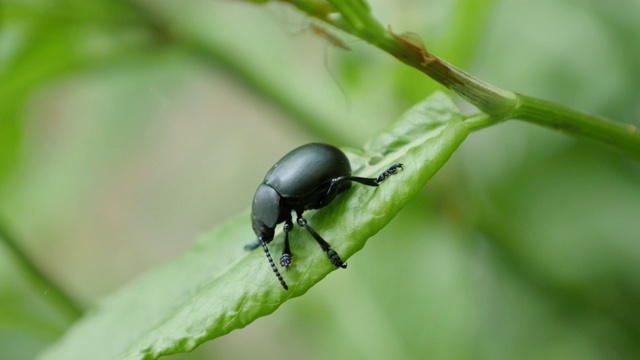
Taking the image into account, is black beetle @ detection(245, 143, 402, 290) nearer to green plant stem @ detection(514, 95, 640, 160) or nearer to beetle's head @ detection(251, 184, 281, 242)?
beetle's head @ detection(251, 184, 281, 242)

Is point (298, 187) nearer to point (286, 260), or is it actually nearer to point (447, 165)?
point (286, 260)

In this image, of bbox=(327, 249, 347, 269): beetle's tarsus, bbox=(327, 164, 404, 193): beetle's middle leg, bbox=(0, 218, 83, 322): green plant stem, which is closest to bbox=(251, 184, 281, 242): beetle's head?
bbox=(327, 164, 404, 193): beetle's middle leg

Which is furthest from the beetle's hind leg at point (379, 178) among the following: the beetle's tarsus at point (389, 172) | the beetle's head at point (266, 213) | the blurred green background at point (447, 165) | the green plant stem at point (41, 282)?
the green plant stem at point (41, 282)

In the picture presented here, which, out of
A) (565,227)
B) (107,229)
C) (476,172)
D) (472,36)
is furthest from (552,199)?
(107,229)

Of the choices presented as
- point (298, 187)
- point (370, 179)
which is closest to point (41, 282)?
point (298, 187)

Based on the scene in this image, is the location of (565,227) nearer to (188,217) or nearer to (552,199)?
(552,199)
